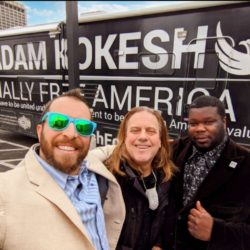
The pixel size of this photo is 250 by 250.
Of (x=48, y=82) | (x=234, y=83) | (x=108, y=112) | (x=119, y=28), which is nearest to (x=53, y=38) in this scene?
(x=48, y=82)

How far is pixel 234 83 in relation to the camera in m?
3.24

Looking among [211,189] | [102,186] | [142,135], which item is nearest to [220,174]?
[211,189]

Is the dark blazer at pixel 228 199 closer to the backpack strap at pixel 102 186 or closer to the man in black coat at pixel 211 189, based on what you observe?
the man in black coat at pixel 211 189

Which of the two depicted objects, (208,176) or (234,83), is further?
(234,83)

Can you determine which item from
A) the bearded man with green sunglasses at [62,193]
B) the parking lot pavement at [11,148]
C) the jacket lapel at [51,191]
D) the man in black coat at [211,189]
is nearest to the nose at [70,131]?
the bearded man with green sunglasses at [62,193]

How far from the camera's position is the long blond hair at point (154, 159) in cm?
183

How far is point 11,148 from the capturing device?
6.37 metres

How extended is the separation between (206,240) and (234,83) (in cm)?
220

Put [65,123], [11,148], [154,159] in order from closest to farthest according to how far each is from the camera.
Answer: [65,123] < [154,159] < [11,148]

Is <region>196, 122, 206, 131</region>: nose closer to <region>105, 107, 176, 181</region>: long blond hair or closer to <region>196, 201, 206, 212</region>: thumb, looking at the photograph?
<region>105, 107, 176, 181</region>: long blond hair

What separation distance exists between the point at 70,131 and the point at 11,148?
551 cm

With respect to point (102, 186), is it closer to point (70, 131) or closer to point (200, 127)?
point (70, 131)

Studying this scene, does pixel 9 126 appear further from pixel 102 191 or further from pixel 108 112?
pixel 102 191

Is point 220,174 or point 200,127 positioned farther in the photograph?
point 200,127
